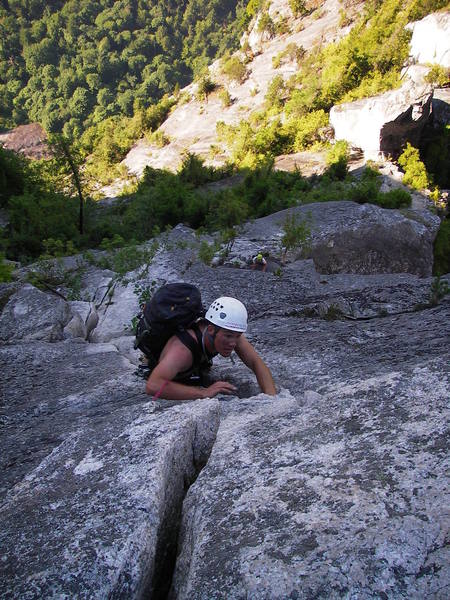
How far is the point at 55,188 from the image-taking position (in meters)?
24.8

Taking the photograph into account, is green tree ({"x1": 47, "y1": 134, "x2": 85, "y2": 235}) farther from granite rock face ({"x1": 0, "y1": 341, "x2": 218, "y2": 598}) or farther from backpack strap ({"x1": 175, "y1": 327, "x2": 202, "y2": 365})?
backpack strap ({"x1": 175, "y1": 327, "x2": 202, "y2": 365})

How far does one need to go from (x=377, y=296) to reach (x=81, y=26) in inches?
5432

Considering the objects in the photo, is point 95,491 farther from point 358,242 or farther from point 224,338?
point 358,242

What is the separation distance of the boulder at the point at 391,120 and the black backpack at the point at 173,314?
25385mm

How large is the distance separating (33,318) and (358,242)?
8.15 metres

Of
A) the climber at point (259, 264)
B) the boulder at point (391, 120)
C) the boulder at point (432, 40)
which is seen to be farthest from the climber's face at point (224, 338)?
the boulder at point (432, 40)

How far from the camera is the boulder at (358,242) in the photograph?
10477 millimetres

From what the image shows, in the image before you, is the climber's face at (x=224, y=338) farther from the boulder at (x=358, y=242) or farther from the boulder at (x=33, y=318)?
the boulder at (x=358, y=242)

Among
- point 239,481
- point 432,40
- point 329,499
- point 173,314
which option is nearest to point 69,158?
point 173,314

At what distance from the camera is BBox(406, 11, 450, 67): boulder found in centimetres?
3000

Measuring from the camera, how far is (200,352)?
3447 mm

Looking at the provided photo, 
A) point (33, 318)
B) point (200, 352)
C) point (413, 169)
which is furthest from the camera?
point (413, 169)

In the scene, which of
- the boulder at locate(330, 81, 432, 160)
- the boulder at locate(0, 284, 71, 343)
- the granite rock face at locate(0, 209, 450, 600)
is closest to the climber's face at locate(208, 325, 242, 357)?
the granite rock face at locate(0, 209, 450, 600)

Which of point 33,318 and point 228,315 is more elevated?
point 228,315
